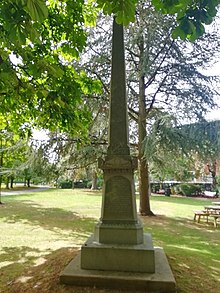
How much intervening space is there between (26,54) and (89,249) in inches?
123

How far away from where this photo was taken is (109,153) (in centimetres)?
470

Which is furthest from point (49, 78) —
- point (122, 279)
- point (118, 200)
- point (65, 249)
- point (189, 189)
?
point (189, 189)

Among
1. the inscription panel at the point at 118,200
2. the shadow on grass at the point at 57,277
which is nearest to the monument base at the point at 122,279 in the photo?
the shadow on grass at the point at 57,277

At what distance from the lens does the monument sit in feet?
12.2

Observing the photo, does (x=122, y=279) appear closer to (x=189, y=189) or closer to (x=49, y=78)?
(x=49, y=78)

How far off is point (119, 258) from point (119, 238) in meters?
0.35

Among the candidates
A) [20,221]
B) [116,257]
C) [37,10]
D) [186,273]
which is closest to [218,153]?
[186,273]

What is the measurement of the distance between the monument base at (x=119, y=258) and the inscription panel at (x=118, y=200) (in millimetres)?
518

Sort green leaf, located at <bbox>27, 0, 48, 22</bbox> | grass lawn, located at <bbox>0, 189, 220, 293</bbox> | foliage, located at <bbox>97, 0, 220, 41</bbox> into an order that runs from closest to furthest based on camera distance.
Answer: green leaf, located at <bbox>27, 0, 48, 22</bbox>
foliage, located at <bbox>97, 0, 220, 41</bbox>
grass lawn, located at <bbox>0, 189, 220, 293</bbox>

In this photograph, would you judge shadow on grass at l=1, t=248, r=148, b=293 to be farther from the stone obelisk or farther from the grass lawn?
the stone obelisk

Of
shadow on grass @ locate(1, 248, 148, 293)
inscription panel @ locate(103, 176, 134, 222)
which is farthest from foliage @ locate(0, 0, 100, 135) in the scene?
shadow on grass @ locate(1, 248, 148, 293)

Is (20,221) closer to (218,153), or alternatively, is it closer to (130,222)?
(130,222)

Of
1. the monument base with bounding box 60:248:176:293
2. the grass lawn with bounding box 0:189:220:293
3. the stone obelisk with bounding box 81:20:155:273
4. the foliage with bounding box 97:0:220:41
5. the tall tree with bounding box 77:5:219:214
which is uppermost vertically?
the tall tree with bounding box 77:5:219:214

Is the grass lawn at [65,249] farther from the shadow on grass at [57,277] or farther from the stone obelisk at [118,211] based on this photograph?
the stone obelisk at [118,211]
